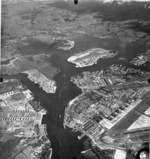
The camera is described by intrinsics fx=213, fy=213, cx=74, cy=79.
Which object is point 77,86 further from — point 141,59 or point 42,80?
point 141,59

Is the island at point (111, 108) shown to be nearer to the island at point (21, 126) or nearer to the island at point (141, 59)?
the island at point (141, 59)

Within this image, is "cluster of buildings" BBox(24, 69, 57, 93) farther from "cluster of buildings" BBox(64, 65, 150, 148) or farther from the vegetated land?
"cluster of buildings" BBox(64, 65, 150, 148)

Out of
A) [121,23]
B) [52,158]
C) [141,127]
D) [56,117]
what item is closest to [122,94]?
[141,127]

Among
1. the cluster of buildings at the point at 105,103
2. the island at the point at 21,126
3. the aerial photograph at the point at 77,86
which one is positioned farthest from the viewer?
the cluster of buildings at the point at 105,103

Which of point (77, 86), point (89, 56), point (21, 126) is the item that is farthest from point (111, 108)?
point (89, 56)

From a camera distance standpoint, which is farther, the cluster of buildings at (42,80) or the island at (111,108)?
the cluster of buildings at (42,80)

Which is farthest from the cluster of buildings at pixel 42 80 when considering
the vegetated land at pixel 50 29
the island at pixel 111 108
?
the island at pixel 111 108

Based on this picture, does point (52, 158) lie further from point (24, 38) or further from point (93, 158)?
point (24, 38)
